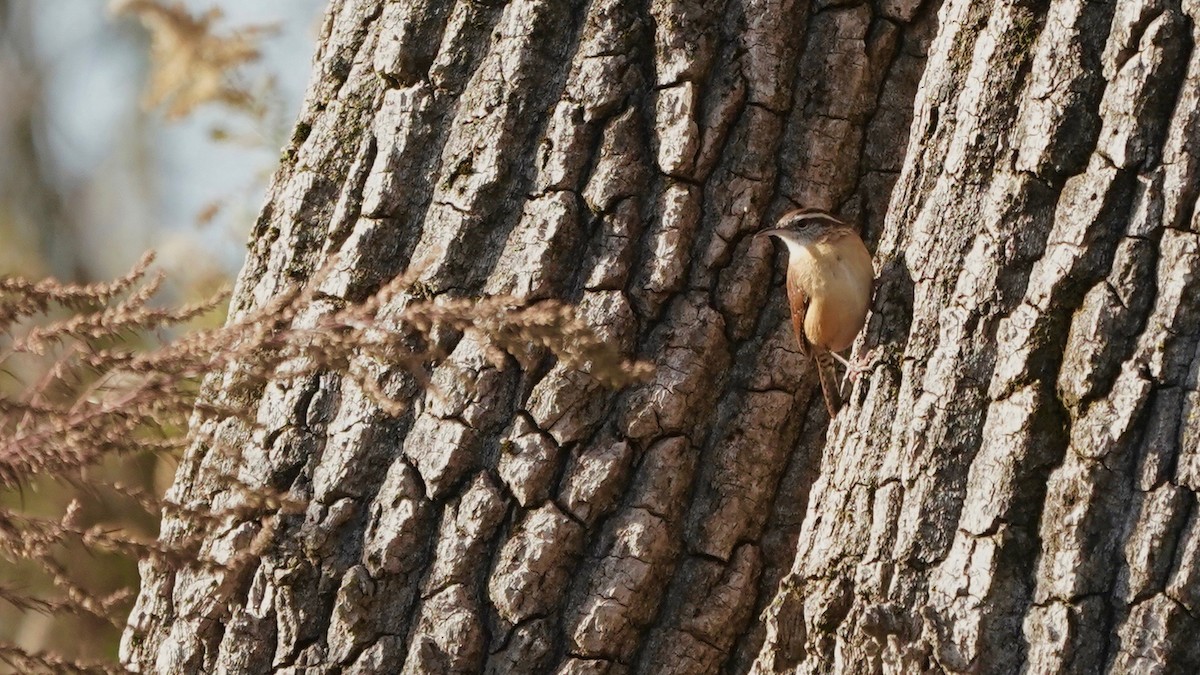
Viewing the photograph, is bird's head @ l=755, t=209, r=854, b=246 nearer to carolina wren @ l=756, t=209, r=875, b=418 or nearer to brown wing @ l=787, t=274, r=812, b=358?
carolina wren @ l=756, t=209, r=875, b=418

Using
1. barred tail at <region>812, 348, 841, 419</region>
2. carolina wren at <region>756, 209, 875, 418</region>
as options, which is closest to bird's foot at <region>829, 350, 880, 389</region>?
carolina wren at <region>756, 209, 875, 418</region>

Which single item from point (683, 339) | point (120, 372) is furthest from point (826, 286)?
point (120, 372)

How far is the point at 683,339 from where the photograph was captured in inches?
121

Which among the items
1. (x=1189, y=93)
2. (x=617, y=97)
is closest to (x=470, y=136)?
(x=617, y=97)

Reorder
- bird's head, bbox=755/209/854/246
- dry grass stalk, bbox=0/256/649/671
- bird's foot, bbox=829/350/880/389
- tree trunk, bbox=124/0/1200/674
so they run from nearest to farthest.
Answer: dry grass stalk, bbox=0/256/649/671 → tree trunk, bbox=124/0/1200/674 → bird's foot, bbox=829/350/880/389 → bird's head, bbox=755/209/854/246

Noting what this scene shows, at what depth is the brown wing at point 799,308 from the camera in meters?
3.03

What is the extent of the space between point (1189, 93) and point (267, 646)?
2.52 meters

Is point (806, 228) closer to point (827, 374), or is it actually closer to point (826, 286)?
point (826, 286)

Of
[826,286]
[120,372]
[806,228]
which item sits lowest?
[120,372]

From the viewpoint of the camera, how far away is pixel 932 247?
9.04 ft

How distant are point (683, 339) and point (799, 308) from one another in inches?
12.0

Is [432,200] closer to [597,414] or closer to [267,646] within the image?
[597,414]

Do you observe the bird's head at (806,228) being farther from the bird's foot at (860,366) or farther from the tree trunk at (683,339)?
the bird's foot at (860,366)

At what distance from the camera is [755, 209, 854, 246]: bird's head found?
3.03 meters
